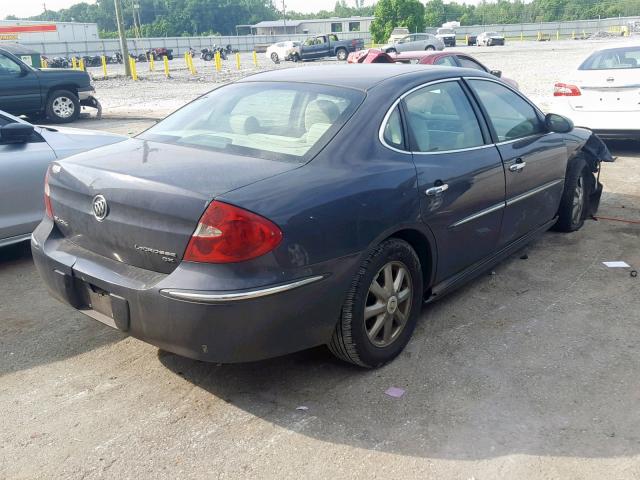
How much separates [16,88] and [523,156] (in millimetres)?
12416

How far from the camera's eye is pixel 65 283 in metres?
3.34

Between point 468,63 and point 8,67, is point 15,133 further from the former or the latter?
point 8,67

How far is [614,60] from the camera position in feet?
29.9

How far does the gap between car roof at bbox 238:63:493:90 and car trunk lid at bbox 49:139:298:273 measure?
2.90ft

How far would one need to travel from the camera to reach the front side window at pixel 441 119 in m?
3.78

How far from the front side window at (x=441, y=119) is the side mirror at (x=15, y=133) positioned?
3.43 m

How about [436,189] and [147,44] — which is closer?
[436,189]

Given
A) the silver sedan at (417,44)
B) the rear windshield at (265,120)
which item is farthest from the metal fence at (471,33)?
the rear windshield at (265,120)

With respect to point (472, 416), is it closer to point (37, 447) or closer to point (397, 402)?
point (397, 402)

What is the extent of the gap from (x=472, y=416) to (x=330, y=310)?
0.84 metres

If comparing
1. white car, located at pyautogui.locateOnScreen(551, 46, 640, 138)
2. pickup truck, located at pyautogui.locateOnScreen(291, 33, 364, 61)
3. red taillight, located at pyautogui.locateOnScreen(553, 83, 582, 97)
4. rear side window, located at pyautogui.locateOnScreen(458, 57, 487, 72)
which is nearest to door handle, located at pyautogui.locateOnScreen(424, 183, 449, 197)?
white car, located at pyautogui.locateOnScreen(551, 46, 640, 138)

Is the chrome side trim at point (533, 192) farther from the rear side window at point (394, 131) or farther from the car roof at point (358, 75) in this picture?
the rear side window at point (394, 131)

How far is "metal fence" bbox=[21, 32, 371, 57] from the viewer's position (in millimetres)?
59250

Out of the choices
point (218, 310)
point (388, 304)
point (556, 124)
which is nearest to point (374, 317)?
point (388, 304)
